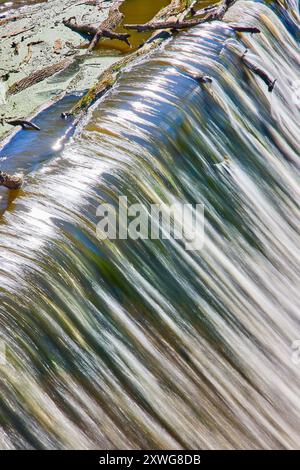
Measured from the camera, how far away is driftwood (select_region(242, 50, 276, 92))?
9.76 meters

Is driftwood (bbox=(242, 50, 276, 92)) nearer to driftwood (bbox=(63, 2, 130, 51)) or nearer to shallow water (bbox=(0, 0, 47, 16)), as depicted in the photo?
driftwood (bbox=(63, 2, 130, 51))

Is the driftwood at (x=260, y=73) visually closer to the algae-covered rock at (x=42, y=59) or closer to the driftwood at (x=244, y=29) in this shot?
the driftwood at (x=244, y=29)

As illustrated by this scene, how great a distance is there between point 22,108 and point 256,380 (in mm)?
4995

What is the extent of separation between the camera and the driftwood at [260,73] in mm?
9758

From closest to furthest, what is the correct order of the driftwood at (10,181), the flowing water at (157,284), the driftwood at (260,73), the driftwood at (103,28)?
1. the flowing water at (157,284)
2. the driftwood at (10,181)
3. the driftwood at (260,73)
4. the driftwood at (103,28)

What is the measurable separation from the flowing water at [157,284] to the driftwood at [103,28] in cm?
224

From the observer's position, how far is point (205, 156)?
7.80m

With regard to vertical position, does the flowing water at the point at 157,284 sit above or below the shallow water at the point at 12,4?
below

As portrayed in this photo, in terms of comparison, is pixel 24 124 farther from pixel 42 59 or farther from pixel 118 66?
pixel 42 59

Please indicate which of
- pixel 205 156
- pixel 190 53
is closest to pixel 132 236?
pixel 205 156

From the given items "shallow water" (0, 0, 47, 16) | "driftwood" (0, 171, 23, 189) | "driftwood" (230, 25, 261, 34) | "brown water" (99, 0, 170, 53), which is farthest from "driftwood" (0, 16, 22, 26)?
"driftwood" (0, 171, 23, 189)

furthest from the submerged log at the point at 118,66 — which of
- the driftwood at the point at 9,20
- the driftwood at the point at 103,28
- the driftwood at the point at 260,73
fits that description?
the driftwood at the point at 9,20

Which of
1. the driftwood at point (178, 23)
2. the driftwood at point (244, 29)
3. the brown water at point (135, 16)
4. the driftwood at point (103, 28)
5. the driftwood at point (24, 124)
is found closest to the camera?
the driftwood at point (24, 124)

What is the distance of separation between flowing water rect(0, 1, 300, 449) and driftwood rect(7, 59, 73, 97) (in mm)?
1315
